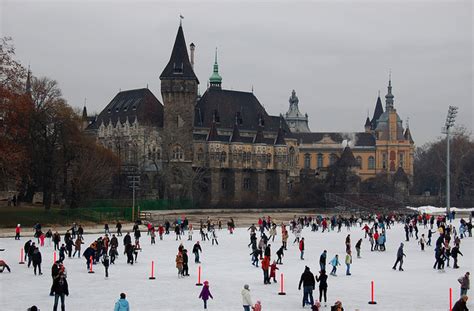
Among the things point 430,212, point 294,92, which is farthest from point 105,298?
point 294,92

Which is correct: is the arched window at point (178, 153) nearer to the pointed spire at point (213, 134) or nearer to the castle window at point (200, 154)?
the castle window at point (200, 154)

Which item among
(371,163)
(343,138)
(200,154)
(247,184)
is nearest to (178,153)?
(200,154)

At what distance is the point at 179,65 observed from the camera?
94438mm

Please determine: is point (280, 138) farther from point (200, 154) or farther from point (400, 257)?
point (400, 257)

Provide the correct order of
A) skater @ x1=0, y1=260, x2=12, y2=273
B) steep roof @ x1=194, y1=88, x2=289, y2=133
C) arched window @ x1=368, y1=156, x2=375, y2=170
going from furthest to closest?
arched window @ x1=368, y1=156, x2=375, y2=170 < steep roof @ x1=194, y1=88, x2=289, y2=133 < skater @ x1=0, y1=260, x2=12, y2=273

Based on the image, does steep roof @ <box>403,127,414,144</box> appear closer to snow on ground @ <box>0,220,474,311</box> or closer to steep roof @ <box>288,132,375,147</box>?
steep roof @ <box>288,132,375,147</box>

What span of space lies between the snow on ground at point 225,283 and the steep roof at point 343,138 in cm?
10406

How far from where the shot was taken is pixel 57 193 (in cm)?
7425

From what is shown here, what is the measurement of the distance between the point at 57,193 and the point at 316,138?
76.4 metres

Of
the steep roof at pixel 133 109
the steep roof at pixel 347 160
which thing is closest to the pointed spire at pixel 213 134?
the steep roof at pixel 133 109

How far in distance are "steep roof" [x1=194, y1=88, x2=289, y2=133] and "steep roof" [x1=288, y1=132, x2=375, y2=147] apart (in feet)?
79.5

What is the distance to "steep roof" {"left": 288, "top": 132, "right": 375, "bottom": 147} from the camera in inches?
5468

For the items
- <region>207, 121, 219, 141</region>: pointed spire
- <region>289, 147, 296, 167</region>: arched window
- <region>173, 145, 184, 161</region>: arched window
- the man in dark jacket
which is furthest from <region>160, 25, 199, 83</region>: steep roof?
the man in dark jacket

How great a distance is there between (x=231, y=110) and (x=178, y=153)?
18.8m
